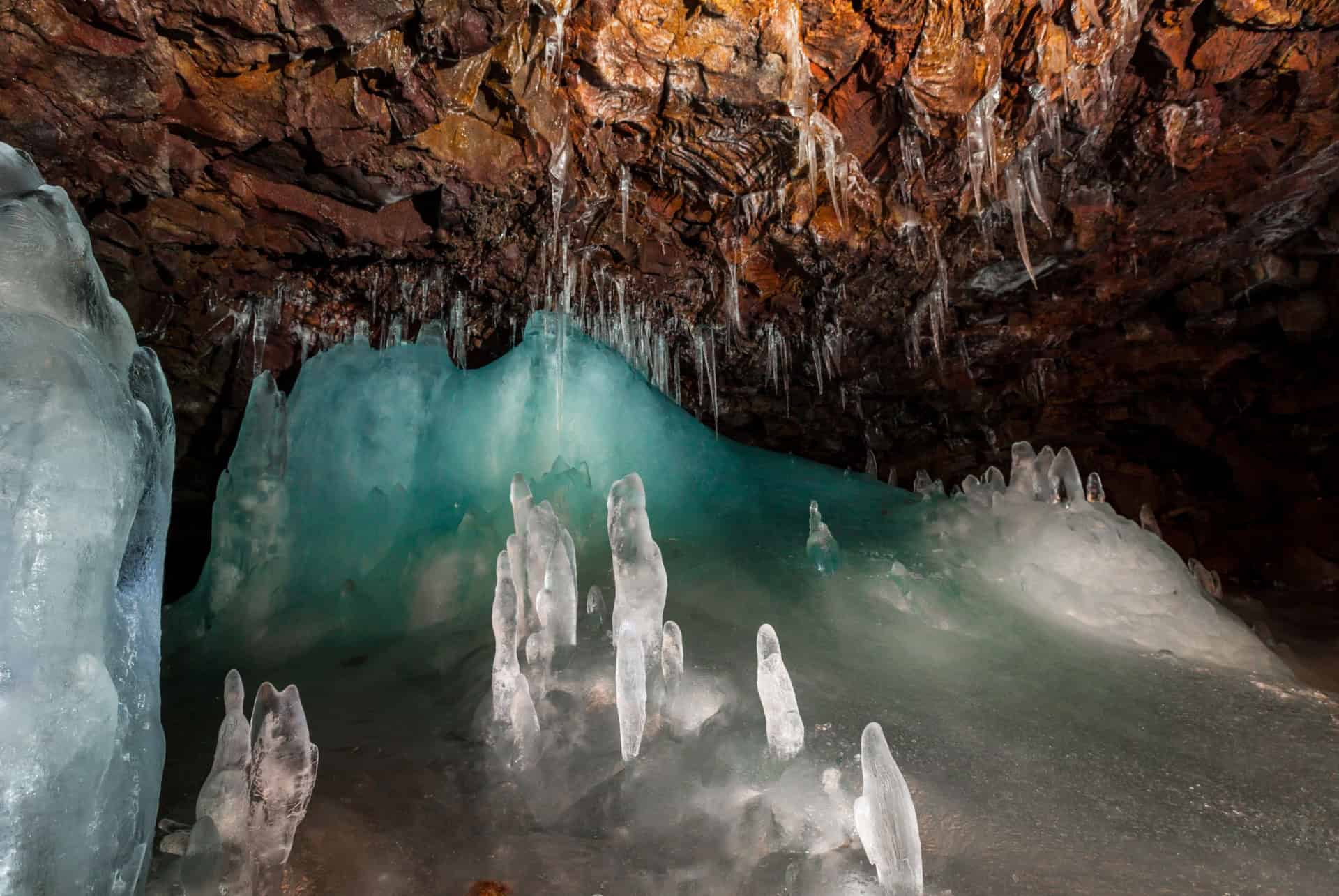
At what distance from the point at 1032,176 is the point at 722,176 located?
3.23 metres

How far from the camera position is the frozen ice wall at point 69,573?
196 cm

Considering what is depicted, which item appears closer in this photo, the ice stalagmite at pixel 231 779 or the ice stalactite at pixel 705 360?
the ice stalagmite at pixel 231 779

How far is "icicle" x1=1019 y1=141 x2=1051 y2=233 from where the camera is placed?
6734mm

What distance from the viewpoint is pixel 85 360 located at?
2.36 m

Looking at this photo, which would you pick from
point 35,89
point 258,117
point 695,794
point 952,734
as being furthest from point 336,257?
point 952,734

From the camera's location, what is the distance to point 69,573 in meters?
2.11

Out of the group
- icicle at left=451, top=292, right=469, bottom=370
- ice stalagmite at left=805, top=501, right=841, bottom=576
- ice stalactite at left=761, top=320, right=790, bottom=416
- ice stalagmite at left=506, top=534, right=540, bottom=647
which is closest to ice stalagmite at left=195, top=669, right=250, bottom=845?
ice stalagmite at left=506, top=534, right=540, bottom=647

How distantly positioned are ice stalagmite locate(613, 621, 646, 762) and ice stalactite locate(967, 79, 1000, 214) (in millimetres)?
5643

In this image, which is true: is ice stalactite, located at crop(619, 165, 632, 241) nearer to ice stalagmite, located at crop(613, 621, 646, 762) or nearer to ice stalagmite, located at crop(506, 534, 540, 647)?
ice stalagmite, located at crop(506, 534, 540, 647)

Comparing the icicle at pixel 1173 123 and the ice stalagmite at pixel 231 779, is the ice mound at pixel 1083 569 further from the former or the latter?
the ice stalagmite at pixel 231 779

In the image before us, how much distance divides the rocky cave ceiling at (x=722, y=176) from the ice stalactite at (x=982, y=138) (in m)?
0.03

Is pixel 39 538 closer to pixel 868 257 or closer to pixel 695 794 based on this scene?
pixel 695 794

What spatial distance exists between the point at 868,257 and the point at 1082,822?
656cm

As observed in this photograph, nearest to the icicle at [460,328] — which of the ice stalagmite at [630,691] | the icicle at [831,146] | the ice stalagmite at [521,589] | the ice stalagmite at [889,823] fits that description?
the icicle at [831,146]
